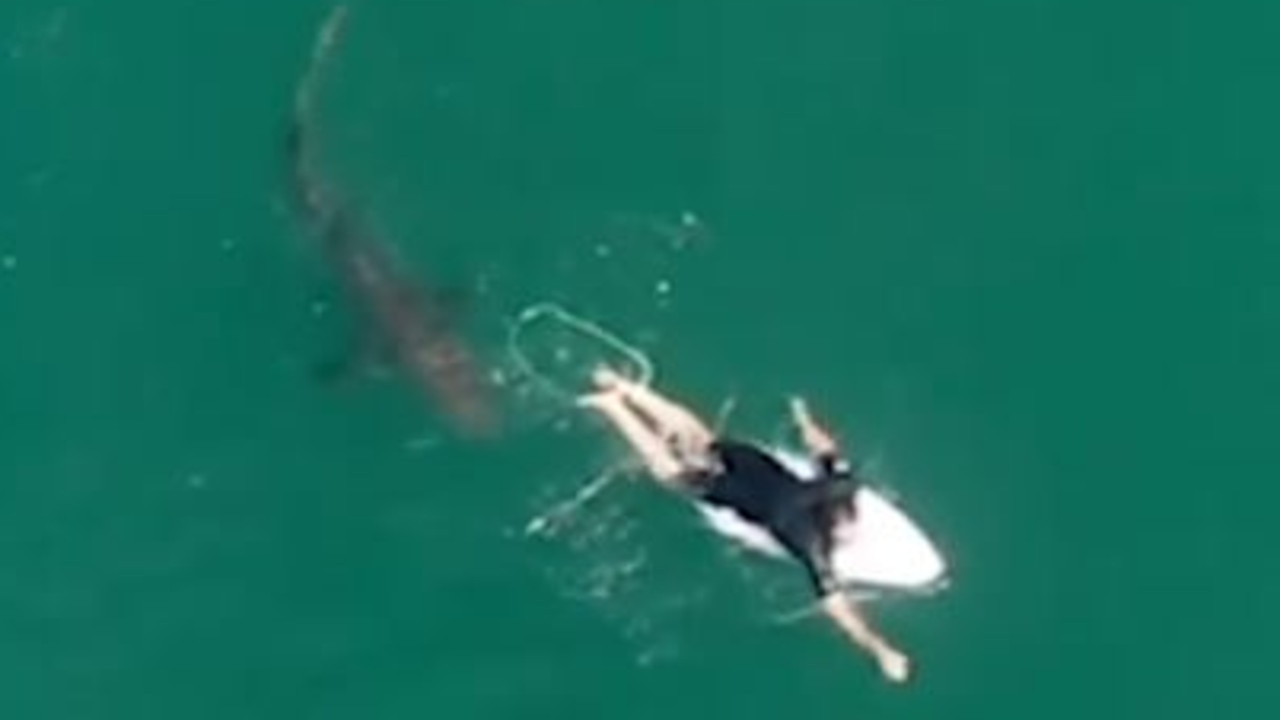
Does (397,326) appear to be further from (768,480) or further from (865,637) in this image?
(865,637)

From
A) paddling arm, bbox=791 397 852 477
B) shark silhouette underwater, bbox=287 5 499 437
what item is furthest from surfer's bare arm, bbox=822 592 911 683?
shark silhouette underwater, bbox=287 5 499 437

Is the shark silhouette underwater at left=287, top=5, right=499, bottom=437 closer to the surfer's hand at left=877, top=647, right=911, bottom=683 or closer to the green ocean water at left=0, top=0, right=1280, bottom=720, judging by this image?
the green ocean water at left=0, top=0, right=1280, bottom=720

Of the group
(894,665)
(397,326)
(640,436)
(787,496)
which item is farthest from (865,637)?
(397,326)

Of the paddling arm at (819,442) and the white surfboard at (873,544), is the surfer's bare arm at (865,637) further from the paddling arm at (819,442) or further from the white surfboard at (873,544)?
the paddling arm at (819,442)

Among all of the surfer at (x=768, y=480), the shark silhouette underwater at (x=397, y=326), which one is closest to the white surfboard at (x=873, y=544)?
the surfer at (x=768, y=480)

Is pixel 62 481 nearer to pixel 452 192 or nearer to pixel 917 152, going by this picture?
pixel 452 192

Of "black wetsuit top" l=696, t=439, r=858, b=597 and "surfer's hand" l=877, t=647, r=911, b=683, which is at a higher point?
"black wetsuit top" l=696, t=439, r=858, b=597
